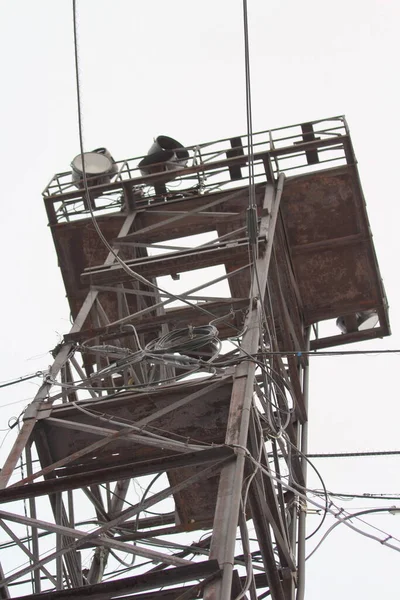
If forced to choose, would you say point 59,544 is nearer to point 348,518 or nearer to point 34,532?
point 34,532

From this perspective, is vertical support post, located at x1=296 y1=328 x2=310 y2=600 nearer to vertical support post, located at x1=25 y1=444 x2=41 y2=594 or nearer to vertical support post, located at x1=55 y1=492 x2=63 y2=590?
vertical support post, located at x1=55 y1=492 x2=63 y2=590

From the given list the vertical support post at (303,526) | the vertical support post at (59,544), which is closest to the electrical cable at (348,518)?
the vertical support post at (303,526)

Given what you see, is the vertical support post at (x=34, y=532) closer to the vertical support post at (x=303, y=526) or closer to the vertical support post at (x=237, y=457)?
the vertical support post at (x=237, y=457)

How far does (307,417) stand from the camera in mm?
13680

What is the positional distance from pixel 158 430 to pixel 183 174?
255 inches

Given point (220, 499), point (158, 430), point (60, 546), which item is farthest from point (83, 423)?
point (220, 499)

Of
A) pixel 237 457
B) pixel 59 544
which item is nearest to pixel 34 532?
pixel 59 544

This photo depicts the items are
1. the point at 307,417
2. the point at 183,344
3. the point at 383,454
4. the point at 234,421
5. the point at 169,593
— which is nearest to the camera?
the point at 169,593

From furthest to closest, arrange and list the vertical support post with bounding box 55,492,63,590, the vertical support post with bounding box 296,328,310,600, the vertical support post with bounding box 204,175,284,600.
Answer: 1. the vertical support post with bounding box 296,328,310,600
2. the vertical support post with bounding box 55,492,63,590
3. the vertical support post with bounding box 204,175,284,600

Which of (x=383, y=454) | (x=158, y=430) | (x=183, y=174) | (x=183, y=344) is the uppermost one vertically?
(x=183, y=174)

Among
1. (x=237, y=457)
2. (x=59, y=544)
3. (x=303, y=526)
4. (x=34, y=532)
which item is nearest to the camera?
(x=237, y=457)

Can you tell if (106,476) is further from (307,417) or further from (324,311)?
(324,311)

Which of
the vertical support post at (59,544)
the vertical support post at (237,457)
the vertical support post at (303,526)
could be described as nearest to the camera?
the vertical support post at (237,457)

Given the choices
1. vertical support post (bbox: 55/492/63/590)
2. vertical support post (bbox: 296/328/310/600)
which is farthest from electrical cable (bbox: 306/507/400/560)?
vertical support post (bbox: 55/492/63/590)
